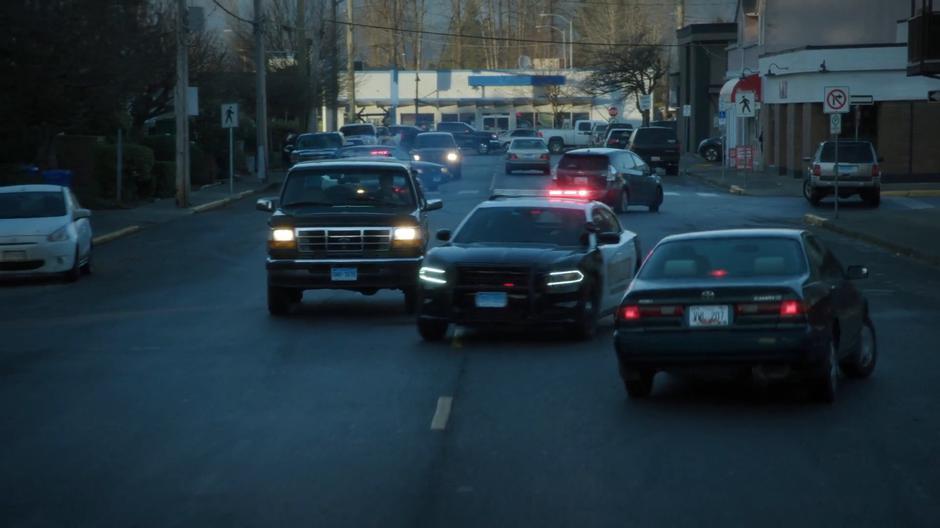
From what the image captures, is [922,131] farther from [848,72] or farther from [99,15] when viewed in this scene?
[99,15]

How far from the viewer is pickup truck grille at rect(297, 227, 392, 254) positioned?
730 inches

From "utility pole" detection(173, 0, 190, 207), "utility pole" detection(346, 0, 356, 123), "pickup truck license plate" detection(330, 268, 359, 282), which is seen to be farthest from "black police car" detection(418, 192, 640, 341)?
"utility pole" detection(346, 0, 356, 123)

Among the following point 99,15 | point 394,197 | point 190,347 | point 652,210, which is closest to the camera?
point 190,347

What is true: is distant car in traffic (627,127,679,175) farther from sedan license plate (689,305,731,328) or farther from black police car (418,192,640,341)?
sedan license plate (689,305,731,328)

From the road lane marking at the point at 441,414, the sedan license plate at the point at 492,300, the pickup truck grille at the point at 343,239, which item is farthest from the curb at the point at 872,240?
the road lane marking at the point at 441,414

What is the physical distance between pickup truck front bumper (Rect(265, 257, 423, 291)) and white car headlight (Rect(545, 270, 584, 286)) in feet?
10.6

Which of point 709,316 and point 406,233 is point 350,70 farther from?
point 709,316

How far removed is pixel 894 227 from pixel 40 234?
59.3 feet

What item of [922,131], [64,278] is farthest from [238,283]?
[922,131]

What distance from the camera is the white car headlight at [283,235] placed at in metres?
18.5

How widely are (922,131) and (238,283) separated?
3521 centimetres

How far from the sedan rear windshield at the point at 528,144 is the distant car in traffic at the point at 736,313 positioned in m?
49.9

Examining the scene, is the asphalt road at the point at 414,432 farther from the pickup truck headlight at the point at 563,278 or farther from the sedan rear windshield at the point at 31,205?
the sedan rear windshield at the point at 31,205

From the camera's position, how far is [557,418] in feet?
37.8
